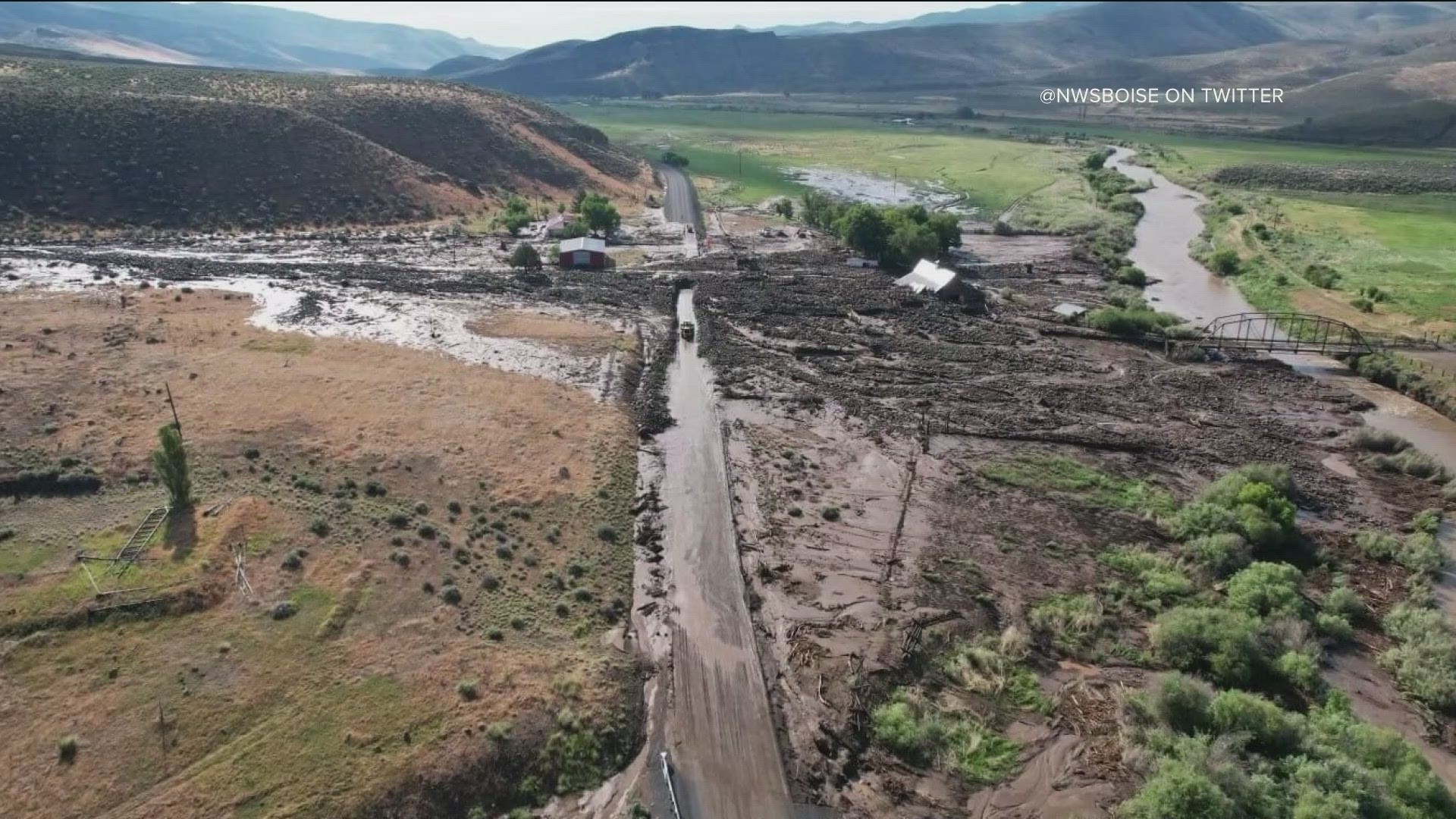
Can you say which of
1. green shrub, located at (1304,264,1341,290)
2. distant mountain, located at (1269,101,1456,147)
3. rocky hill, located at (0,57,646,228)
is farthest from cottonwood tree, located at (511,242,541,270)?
distant mountain, located at (1269,101,1456,147)

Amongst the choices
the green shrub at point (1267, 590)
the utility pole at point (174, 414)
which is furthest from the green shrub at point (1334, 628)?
the utility pole at point (174, 414)

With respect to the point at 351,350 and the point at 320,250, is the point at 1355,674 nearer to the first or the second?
the point at 351,350

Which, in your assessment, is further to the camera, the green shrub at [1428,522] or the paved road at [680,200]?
the paved road at [680,200]

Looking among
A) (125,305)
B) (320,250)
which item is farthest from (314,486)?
(320,250)

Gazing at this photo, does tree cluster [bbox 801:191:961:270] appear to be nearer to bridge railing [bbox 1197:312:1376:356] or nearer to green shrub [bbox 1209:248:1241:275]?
green shrub [bbox 1209:248:1241:275]

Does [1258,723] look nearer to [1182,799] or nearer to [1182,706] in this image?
[1182,706]

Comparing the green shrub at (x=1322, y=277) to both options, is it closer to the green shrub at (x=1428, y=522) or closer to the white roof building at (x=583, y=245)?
the green shrub at (x=1428, y=522)
